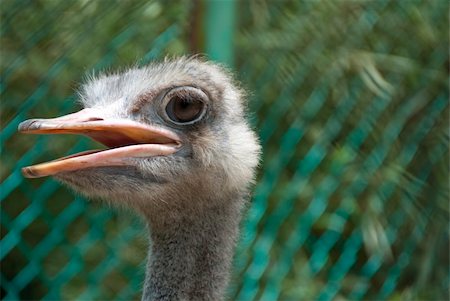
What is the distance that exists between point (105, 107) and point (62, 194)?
96 centimetres

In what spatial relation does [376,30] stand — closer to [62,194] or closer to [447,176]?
[447,176]

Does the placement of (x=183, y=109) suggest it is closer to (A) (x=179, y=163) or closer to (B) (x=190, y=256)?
(A) (x=179, y=163)

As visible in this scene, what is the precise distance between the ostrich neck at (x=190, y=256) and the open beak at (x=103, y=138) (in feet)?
0.55

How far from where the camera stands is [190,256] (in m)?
1.78

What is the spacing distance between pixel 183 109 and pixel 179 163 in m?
0.10

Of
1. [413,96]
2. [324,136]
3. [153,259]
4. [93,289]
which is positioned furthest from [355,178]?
[153,259]

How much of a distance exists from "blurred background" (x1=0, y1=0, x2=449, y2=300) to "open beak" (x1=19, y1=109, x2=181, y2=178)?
1.55 ft

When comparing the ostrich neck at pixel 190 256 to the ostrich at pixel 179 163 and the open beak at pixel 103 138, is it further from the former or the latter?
the open beak at pixel 103 138

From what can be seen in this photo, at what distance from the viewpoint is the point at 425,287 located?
3.28 m

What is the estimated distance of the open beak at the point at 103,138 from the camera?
1511 millimetres

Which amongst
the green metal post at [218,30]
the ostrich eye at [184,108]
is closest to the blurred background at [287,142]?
the green metal post at [218,30]

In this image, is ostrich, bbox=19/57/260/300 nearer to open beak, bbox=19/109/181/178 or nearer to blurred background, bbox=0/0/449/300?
open beak, bbox=19/109/181/178

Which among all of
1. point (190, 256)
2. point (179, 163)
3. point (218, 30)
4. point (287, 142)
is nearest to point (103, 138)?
point (179, 163)

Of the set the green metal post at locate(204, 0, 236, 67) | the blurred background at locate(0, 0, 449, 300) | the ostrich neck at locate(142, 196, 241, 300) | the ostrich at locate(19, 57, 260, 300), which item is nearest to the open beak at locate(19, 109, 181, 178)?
the ostrich at locate(19, 57, 260, 300)
